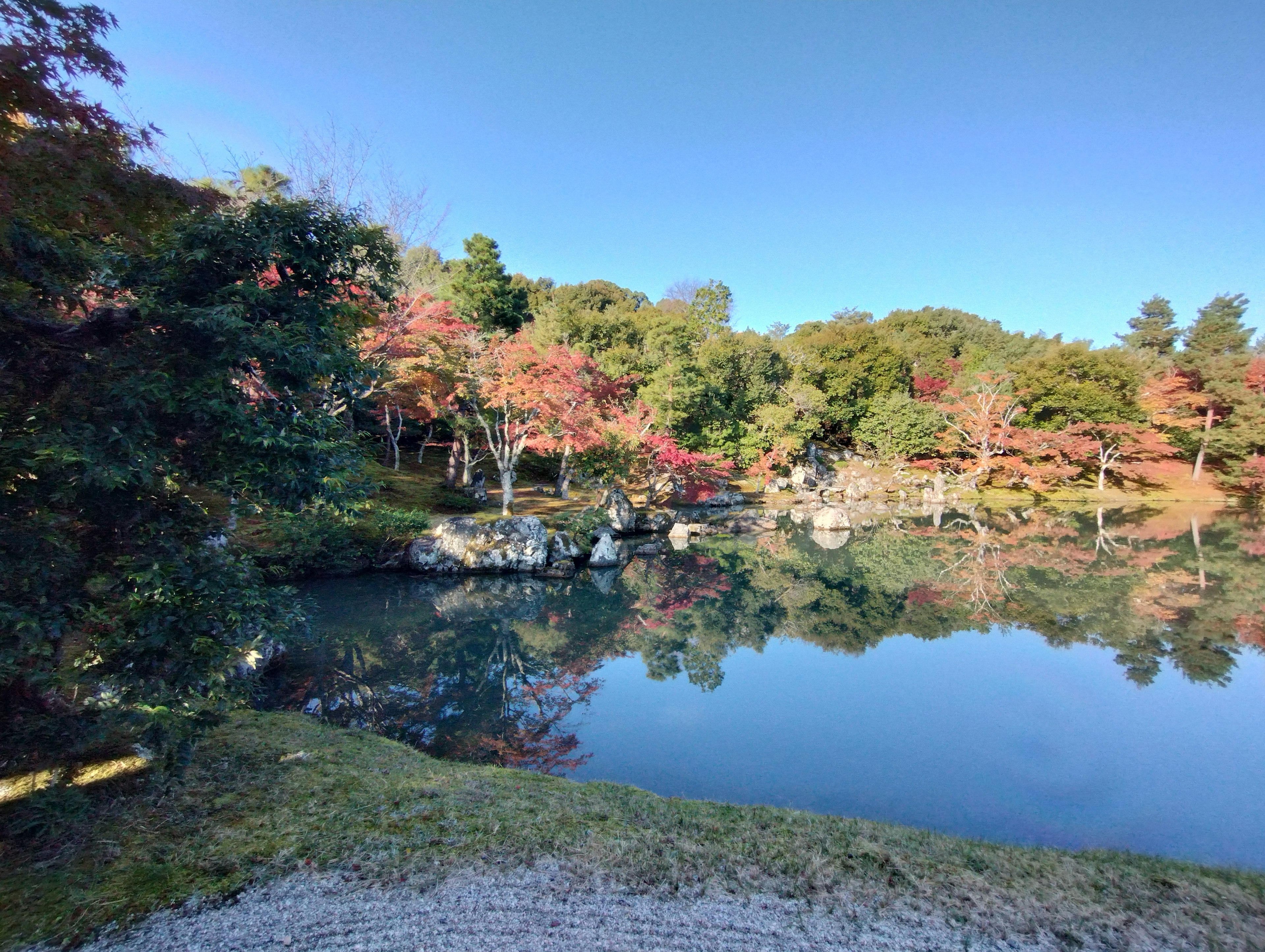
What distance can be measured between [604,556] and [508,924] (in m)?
11.2

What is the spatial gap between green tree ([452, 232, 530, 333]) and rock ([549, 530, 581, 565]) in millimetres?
13484

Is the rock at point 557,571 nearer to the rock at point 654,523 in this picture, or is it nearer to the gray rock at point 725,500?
the rock at point 654,523

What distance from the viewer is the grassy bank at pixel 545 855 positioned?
2.90m

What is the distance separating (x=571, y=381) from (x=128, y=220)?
11.4 metres

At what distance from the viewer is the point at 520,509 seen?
16594mm

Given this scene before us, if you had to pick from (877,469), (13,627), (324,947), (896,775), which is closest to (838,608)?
(896,775)

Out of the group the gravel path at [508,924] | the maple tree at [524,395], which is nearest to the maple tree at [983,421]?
the maple tree at [524,395]

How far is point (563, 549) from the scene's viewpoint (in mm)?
13797

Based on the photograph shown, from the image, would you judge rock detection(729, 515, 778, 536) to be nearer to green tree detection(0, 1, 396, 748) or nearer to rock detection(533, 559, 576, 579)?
rock detection(533, 559, 576, 579)

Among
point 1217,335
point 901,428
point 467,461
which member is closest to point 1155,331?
point 1217,335

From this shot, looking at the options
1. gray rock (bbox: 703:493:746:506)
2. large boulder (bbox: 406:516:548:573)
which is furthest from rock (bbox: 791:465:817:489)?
large boulder (bbox: 406:516:548:573)

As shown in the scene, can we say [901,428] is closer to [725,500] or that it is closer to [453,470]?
[725,500]

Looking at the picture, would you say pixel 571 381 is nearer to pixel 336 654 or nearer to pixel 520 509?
pixel 520 509

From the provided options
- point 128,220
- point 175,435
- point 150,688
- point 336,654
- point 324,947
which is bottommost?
point 336,654
